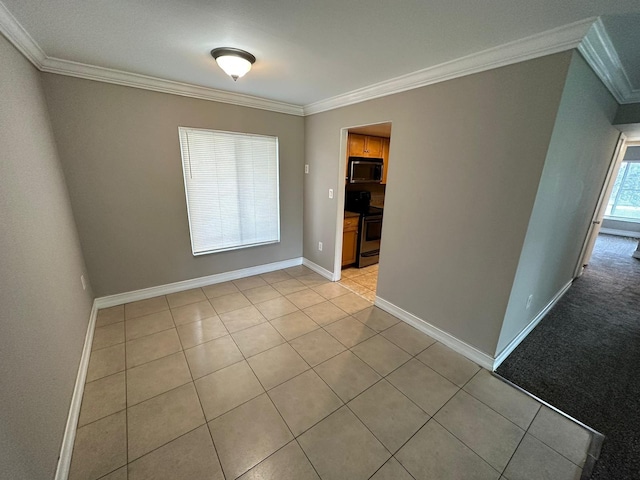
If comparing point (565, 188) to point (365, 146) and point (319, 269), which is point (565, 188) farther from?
point (319, 269)

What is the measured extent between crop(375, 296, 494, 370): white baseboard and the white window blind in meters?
1.97

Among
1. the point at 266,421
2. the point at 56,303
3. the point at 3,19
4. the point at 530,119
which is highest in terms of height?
the point at 3,19

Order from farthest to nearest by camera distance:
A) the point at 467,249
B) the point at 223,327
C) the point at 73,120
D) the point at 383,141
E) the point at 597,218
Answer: the point at 383,141, the point at 597,218, the point at 223,327, the point at 73,120, the point at 467,249

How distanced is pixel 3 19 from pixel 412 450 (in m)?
3.39

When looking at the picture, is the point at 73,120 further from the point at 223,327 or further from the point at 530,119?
the point at 530,119

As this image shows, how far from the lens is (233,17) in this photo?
144 cm

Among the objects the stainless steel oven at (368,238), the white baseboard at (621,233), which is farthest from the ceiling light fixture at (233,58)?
the white baseboard at (621,233)

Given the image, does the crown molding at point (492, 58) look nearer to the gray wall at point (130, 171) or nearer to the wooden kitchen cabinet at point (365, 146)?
the wooden kitchen cabinet at point (365, 146)

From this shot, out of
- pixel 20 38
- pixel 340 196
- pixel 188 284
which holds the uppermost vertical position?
pixel 20 38

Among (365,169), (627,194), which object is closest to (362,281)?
(365,169)

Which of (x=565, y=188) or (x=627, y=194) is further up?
(x=565, y=188)

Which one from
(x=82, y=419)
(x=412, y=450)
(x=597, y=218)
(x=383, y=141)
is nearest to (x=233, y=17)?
(x=82, y=419)

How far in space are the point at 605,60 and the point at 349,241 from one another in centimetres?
299

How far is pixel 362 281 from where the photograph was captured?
3.68m
